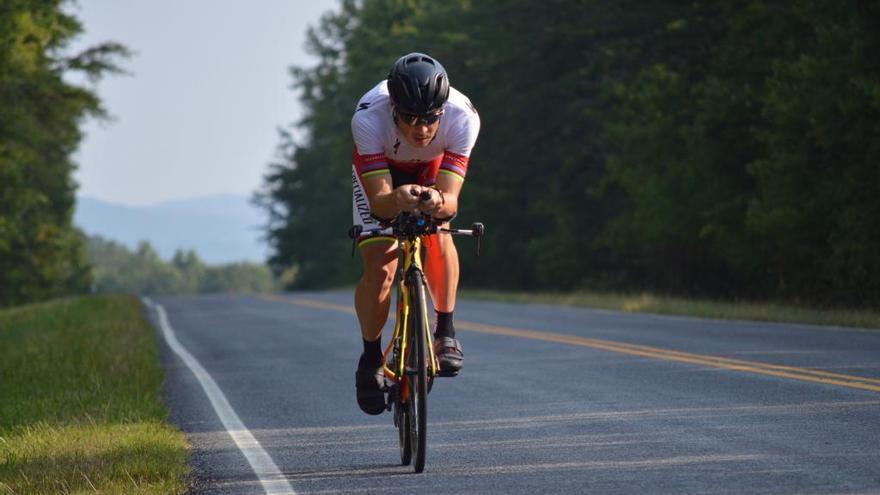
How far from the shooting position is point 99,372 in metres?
14.5

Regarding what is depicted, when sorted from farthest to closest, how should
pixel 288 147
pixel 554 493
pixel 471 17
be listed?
1. pixel 288 147
2. pixel 471 17
3. pixel 554 493

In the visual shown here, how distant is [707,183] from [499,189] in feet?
55.8

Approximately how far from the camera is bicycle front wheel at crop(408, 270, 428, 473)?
7.59m

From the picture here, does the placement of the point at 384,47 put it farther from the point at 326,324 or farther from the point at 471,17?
the point at 326,324

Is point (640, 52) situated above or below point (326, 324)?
above

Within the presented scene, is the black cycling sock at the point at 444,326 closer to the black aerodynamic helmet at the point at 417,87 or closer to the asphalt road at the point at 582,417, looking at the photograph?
the asphalt road at the point at 582,417

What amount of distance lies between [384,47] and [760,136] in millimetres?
41598

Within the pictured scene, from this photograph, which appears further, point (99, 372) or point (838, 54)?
point (838, 54)

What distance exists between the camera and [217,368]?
16000 mm

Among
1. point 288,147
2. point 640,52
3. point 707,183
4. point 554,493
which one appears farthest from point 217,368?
point 288,147

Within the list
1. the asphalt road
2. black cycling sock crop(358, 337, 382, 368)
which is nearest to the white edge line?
the asphalt road

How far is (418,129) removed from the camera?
772 cm

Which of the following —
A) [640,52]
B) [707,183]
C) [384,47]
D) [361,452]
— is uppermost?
[384,47]

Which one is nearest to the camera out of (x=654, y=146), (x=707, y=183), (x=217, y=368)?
(x=217, y=368)
